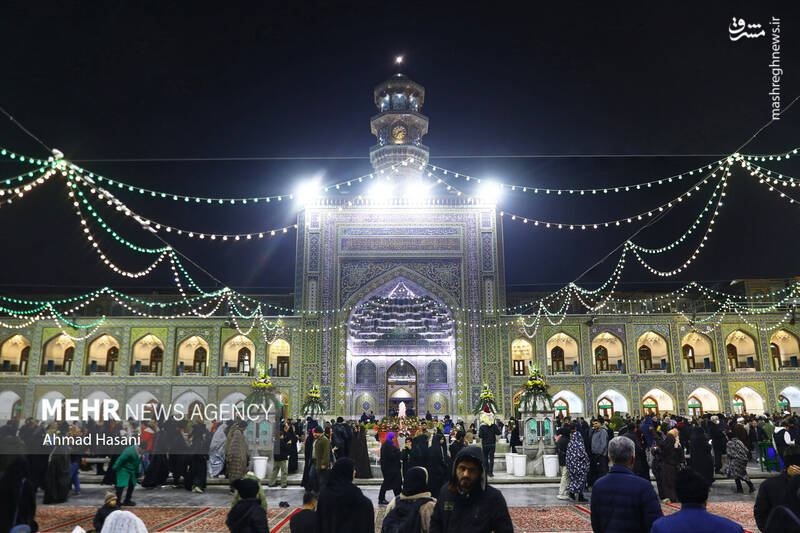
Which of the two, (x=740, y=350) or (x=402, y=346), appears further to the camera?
(x=740, y=350)

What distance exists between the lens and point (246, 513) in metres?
3.52

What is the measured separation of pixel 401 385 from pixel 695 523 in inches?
854

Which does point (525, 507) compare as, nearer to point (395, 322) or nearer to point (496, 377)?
point (496, 377)

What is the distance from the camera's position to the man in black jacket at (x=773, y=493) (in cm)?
354

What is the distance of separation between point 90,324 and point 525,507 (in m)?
21.1

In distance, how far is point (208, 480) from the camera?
10.2 metres

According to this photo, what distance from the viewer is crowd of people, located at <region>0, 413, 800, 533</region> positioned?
262cm

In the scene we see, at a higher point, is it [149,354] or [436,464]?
[149,354]

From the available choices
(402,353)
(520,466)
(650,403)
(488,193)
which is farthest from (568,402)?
(520,466)

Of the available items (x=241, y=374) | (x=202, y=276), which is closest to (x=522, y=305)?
(x=241, y=374)

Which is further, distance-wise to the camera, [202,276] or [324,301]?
[202,276]

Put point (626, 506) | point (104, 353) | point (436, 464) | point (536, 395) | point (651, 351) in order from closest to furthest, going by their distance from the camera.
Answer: point (626, 506) → point (436, 464) → point (536, 395) → point (104, 353) → point (651, 351)

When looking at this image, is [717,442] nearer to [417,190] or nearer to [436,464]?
[436,464]

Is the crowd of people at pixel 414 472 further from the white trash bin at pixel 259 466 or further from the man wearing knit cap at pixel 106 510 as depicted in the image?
the white trash bin at pixel 259 466
